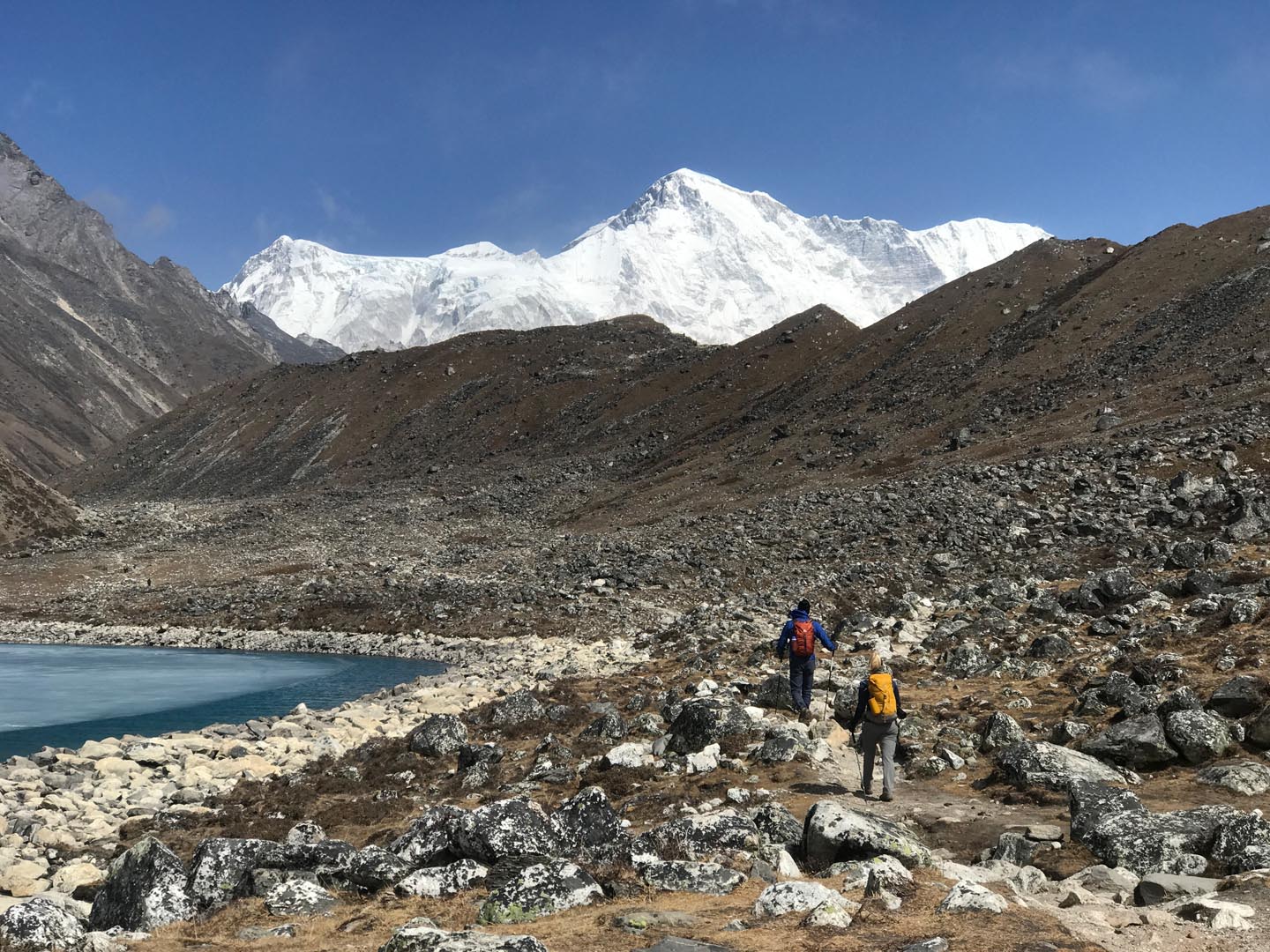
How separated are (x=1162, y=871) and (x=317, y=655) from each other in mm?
38041

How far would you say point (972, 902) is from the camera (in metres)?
9.07

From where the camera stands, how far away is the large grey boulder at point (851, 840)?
35.5 ft

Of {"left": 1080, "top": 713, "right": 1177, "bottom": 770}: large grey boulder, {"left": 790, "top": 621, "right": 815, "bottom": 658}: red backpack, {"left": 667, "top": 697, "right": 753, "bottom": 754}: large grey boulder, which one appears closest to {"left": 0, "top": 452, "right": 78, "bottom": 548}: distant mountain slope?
{"left": 667, "top": 697, "right": 753, "bottom": 754}: large grey boulder

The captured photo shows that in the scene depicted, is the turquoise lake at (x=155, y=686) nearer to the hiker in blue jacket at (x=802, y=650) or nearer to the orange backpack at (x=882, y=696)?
the hiker in blue jacket at (x=802, y=650)

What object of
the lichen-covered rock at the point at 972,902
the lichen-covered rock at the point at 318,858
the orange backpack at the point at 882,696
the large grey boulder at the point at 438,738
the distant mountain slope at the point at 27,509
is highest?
the distant mountain slope at the point at 27,509

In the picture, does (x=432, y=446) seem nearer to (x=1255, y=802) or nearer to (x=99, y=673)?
(x=99, y=673)

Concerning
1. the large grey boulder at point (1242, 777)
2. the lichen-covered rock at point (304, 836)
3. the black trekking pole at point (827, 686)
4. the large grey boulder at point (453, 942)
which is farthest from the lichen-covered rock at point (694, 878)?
the black trekking pole at point (827, 686)

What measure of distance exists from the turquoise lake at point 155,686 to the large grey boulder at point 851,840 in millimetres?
23191

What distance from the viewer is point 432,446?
348 ft

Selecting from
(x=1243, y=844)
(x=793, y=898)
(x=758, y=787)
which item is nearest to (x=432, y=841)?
(x=793, y=898)

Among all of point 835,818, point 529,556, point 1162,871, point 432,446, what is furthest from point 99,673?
point 432,446

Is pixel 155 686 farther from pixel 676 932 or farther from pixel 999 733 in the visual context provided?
pixel 676 932

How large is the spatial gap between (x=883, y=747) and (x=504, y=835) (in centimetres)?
622

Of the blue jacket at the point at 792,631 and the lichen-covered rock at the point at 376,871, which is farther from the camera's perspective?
the blue jacket at the point at 792,631
